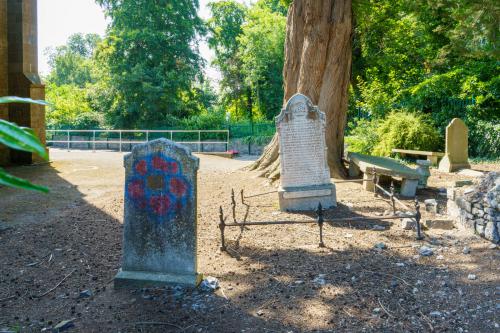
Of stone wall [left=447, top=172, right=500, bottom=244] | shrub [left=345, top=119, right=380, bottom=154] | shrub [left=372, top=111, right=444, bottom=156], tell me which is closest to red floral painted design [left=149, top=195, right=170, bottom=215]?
stone wall [left=447, top=172, right=500, bottom=244]

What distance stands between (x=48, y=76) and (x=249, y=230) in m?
76.6

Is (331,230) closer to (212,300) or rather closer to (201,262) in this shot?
(201,262)

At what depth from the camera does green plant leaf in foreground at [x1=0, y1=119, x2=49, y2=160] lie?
115 cm

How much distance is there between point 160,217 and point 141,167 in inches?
23.4

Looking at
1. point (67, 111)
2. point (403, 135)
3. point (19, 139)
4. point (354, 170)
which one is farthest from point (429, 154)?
point (67, 111)

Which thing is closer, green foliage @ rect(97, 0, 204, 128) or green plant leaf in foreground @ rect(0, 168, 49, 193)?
green plant leaf in foreground @ rect(0, 168, 49, 193)

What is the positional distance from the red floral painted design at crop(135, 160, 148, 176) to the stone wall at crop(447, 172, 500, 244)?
4673mm

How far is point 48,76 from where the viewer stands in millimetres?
74750

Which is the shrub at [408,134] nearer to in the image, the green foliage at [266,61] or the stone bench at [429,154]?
the stone bench at [429,154]

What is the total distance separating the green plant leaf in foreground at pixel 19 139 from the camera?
1.15 metres

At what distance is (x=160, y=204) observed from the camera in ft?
16.5

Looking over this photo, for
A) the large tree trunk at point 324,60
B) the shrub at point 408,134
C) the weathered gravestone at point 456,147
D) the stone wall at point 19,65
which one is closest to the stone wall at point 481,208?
the large tree trunk at point 324,60

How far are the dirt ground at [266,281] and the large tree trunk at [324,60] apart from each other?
3929mm

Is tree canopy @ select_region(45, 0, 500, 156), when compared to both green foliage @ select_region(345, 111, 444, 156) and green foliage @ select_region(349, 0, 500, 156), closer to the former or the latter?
green foliage @ select_region(349, 0, 500, 156)
